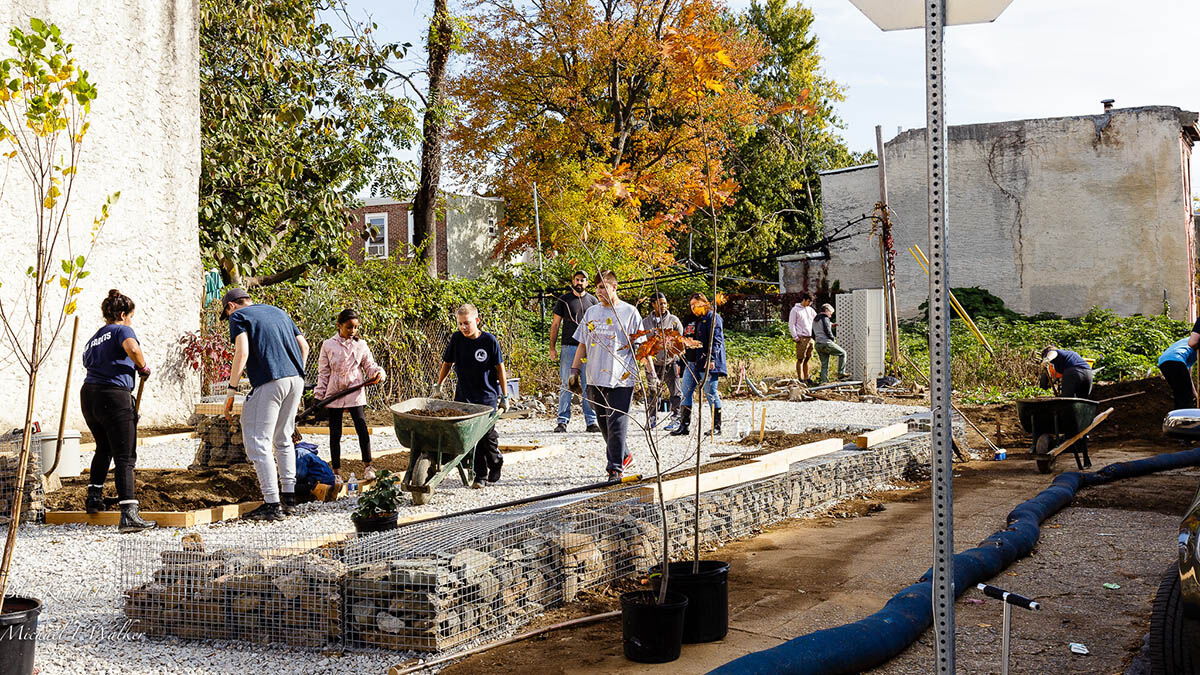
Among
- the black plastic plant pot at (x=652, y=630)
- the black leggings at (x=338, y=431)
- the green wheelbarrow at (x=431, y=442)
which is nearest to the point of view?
the black plastic plant pot at (x=652, y=630)

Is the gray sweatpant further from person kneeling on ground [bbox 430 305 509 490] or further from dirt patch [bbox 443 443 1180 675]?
dirt patch [bbox 443 443 1180 675]

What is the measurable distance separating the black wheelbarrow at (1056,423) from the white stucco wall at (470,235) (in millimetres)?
28700

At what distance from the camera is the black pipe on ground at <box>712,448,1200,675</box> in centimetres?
390

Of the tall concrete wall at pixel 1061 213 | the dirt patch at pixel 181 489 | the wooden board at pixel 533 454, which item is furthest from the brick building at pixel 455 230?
the dirt patch at pixel 181 489

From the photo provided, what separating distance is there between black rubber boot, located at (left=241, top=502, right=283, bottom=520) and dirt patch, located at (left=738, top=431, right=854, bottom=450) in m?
5.30

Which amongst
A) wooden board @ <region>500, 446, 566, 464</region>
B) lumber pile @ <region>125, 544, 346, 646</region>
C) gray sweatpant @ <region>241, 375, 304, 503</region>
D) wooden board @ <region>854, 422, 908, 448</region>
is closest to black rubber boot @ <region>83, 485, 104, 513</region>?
gray sweatpant @ <region>241, 375, 304, 503</region>

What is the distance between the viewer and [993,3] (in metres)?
2.59

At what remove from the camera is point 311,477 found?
323 inches

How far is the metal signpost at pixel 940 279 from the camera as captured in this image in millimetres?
2578

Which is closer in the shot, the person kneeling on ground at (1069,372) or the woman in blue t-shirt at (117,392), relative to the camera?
the woman in blue t-shirt at (117,392)

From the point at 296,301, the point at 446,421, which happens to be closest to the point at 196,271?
the point at 296,301

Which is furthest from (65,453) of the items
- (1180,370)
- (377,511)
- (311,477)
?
(1180,370)

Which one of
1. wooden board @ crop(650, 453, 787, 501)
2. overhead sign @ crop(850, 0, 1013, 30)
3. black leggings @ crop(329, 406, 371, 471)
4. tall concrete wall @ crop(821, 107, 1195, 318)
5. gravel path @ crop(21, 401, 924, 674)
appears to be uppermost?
tall concrete wall @ crop(821, 107, 1195, 318)

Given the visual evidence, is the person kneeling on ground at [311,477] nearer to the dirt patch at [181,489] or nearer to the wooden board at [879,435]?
the dirt patch at [181,489]
